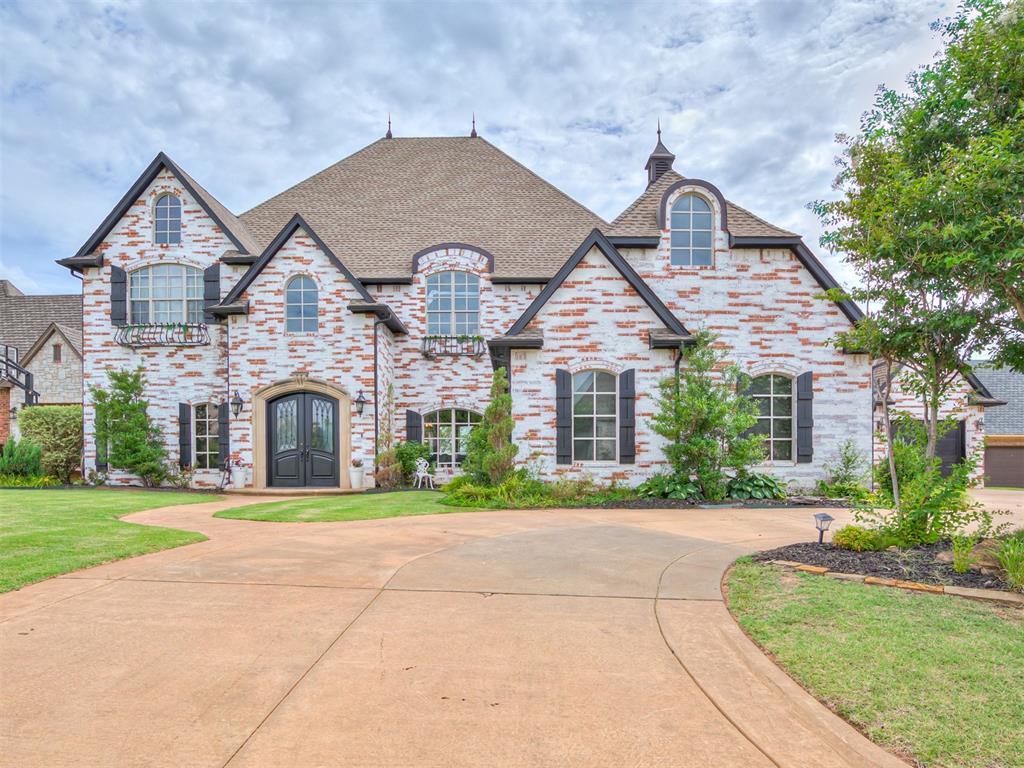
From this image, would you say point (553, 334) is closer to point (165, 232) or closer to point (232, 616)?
point (232, 616)

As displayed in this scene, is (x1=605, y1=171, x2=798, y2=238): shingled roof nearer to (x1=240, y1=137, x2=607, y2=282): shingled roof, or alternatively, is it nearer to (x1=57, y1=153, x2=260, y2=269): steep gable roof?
(x1=240, y1=137, x2=607, y2=282): shingled roof

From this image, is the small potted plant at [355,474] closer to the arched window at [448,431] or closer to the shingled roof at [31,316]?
the arched window at [448,431]

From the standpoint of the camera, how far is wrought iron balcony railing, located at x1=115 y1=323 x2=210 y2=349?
15.6 meters

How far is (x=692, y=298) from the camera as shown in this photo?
14.0 meters

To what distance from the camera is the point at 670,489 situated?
11891 millimetres

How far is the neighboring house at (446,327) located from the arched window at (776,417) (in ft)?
0.11

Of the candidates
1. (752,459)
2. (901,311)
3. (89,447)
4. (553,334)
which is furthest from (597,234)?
(89,447)

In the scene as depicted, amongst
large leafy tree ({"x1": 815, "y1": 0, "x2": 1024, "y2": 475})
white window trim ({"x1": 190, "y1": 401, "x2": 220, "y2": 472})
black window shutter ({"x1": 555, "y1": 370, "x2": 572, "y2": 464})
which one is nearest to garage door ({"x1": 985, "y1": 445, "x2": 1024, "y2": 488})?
black window shutter ({"x1": 555, "y1": 370, "x2": 572, "y2": 464})

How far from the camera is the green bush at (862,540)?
20.9 ft

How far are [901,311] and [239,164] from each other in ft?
74.4

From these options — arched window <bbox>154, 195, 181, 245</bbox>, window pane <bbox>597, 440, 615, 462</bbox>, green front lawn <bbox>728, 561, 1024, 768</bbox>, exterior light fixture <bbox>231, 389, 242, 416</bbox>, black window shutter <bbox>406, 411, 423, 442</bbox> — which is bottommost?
green front lawn <bbox>728, 561, 1024, 768</bbox>

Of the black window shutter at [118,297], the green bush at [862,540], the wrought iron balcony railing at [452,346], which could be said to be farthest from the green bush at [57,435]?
the green bush at [862,540]

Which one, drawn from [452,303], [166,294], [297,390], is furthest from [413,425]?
[166,294]

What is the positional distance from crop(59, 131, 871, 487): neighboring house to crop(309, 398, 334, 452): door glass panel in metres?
0.06
